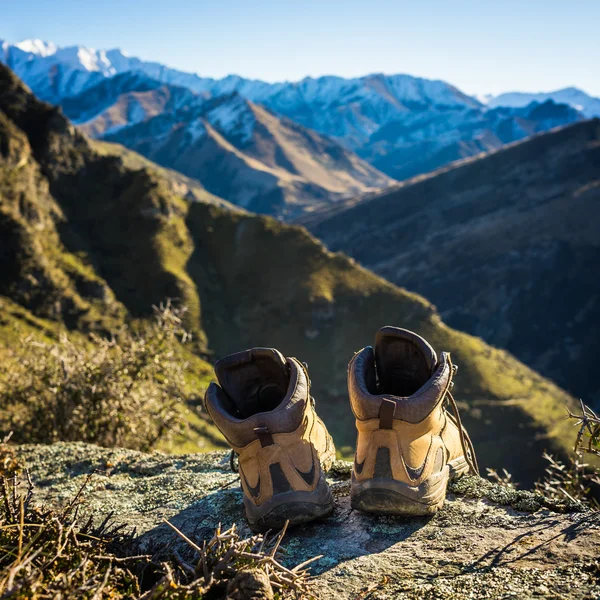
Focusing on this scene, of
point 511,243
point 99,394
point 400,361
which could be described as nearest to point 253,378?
point 400,361

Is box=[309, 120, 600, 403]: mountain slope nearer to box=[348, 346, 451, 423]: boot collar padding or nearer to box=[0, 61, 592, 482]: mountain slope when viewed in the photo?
box=[0, 61, 592, 482]: mountain slope

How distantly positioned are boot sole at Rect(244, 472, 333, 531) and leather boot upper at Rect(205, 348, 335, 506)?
0.04m

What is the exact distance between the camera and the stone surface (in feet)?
8.76

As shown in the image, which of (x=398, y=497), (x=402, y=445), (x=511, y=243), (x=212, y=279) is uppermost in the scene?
(x=402, y=445)

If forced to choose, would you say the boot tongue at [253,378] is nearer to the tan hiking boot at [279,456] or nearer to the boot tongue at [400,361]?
the tan hiking boot at [279,456]

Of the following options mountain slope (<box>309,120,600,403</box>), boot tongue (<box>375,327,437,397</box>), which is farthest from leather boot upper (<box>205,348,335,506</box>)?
mountain slope (<box>309,120,600,403</box>)

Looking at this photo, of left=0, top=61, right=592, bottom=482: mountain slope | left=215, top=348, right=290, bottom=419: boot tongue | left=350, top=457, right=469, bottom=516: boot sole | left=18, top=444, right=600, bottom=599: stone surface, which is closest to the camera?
left=18, top=444, right=600, bottom=599: stone surface

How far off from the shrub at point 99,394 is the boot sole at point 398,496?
4.30 meters

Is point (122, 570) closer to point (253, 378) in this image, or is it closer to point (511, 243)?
point (253, 378)

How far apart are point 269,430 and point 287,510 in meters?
0.52

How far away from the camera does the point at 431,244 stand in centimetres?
14125

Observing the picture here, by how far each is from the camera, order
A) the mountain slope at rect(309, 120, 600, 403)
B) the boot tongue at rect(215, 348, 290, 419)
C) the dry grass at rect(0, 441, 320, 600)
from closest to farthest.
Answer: the dry grass at rect(0, 441, 320, 600) < the boot tongue at rect(215, 348, 290, 419) < the mountain slope at rect(309, 120, 600, 403)

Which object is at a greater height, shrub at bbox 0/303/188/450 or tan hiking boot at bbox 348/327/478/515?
tan hiking boot at bbox 348/327/478/515

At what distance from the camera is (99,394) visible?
23.4 ft
